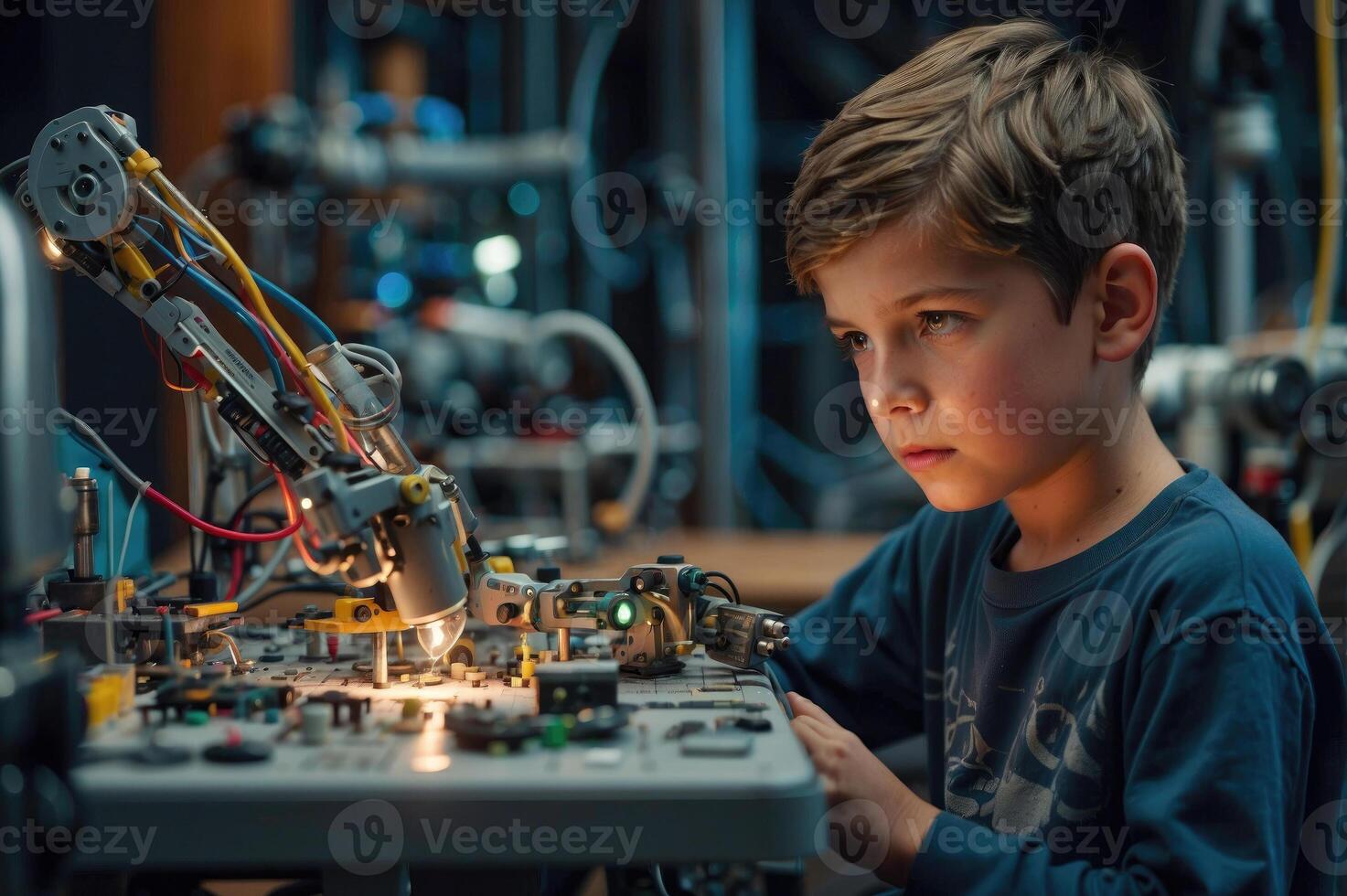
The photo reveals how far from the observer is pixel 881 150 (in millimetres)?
961

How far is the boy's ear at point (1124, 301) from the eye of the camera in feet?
3.20

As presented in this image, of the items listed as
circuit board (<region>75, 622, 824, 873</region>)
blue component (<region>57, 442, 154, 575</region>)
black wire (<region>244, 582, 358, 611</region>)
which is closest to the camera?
circuit board (<region>75, 622, 824, 873</region>)

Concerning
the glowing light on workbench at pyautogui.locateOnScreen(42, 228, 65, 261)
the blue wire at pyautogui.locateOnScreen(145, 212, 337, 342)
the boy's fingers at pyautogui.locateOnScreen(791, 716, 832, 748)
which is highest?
the glowing light on workbench at pyautogui.locateOnScreen(42, 228, 65, 261)

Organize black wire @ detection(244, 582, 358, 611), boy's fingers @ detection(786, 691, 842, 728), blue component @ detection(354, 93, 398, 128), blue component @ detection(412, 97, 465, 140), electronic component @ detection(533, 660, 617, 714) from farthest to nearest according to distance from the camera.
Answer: blue component @ detection(412, 97, 465, 140) < blue component @ detection(354, 93, 398, 128) < black wire @ detection(244, 582, 358, 611) < boy's fingers @ detection(786, 691, 842, 728) < electronic component @ detection(533, 660, 617, 714)

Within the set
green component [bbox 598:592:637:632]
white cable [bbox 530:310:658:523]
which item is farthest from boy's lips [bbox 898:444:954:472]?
white cable [bbox 530:310:658:523]

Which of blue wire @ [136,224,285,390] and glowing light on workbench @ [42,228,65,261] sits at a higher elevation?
glowing light on workbench @ [42,228,65,261]

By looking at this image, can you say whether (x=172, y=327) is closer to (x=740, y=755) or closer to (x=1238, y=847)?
(x=740, y=755)

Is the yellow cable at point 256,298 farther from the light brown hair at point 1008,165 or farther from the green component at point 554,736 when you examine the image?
the light brown hair at point 1008,165

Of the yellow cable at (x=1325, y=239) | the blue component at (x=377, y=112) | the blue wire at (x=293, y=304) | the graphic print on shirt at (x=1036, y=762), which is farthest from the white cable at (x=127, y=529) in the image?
the blue component at (x=377, y=112)

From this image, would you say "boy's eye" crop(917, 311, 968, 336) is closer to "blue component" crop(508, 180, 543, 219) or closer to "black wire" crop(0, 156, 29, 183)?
"black wire" crop(0, 156, 29, 183)

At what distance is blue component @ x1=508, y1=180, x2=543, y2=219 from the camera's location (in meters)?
3.04

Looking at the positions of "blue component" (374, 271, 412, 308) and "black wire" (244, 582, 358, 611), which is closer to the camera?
"black wire" (244, 582, 358, 611)

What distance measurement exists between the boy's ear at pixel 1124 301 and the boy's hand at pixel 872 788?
0.39m

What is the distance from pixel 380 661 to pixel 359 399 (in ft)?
0.65
